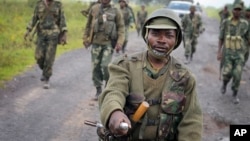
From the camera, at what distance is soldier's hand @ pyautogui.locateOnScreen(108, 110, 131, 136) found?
2.33m

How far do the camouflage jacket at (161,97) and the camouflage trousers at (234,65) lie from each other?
21.0 feet

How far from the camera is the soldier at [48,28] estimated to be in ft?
28.9

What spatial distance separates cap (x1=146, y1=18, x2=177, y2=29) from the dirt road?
3.72 m

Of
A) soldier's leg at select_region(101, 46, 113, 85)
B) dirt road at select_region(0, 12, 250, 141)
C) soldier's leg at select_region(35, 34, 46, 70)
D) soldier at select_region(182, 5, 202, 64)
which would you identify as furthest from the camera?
soldier at select_region(182, 5, 202, 64)

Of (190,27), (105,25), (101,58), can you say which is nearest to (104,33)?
(105,25)

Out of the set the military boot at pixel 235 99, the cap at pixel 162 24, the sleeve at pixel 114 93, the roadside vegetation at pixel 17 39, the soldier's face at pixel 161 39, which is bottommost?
the military boot at pixel 235 99

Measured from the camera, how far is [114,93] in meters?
2.65

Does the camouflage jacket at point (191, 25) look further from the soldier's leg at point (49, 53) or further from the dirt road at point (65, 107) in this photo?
the soldier's leg at point (49, 53)

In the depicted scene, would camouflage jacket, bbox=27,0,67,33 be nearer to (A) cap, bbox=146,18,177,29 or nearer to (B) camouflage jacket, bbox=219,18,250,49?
(B) camouflage jacket, bbox=219,18,250,49

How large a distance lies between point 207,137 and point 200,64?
7.88 meters

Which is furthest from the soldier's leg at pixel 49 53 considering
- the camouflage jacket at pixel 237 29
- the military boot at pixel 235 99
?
the military boot at pixel 235 99

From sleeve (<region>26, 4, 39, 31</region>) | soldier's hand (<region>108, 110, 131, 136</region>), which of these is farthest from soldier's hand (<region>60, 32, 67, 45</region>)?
soldier's hand (<region>108, 110, 131, 136</region>)

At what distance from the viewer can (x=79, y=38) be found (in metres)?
19.7

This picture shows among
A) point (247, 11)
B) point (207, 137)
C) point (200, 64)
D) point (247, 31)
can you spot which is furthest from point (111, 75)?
point (200, 64)
